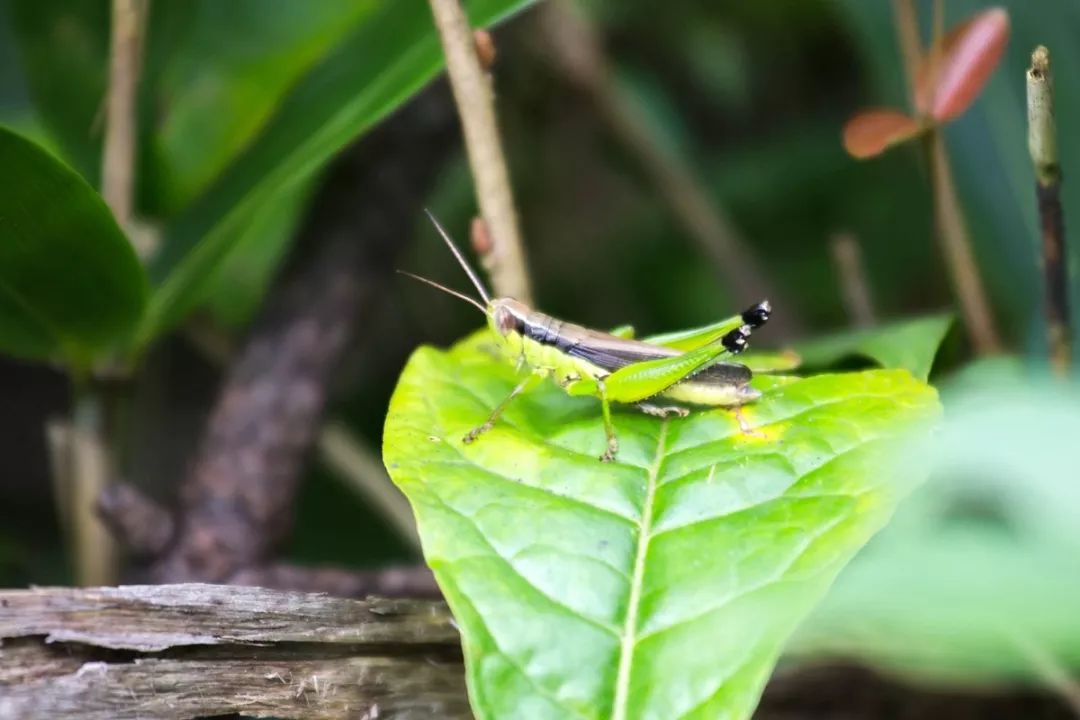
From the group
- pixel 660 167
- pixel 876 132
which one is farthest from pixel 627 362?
pixel 660 167

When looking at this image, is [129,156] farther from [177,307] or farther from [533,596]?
[533,596]

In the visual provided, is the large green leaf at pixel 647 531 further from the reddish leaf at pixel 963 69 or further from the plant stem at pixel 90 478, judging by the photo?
the plant stem at pixel 90 478

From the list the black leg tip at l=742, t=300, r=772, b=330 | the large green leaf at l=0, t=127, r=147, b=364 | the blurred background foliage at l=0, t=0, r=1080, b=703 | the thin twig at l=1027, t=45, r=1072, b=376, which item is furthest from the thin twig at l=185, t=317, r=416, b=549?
the thin twig at l=1027, t=45, r=1072, b=376

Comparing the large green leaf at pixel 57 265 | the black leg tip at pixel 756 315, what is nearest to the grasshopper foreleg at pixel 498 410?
the black leg tip at pixel 756 315

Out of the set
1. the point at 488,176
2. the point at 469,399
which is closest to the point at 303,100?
the point at 488,176

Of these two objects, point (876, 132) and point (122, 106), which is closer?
point (876, 132)

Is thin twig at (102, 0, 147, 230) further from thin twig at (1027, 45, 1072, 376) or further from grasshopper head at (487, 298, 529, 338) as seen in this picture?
thin twig at (1027, 45, 1072, 376)

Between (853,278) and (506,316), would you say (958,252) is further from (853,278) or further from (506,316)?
(506,316)
